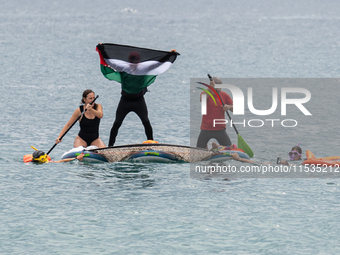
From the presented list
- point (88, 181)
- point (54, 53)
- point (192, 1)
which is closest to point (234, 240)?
point (88, 181)

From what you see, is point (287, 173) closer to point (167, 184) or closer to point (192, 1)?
point (167, 184)

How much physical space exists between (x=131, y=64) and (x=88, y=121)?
194 centimetres

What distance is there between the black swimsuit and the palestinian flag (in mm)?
1205

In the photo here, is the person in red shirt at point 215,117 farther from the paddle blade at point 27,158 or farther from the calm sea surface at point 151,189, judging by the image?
the paddle blade at point 27,158

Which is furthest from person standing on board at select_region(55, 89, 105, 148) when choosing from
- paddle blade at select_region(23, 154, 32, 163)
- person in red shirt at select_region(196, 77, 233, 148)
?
person in red shirt at select_region(196, 77, 233, 148)

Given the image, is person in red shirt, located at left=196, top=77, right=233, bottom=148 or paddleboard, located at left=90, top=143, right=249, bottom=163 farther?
paddleboard, located at left=90, top=143, right=249, bottom=163

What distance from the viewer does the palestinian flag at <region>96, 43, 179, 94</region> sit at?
53.5ft

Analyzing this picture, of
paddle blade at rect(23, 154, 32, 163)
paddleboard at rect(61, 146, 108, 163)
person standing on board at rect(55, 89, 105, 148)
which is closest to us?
person standing on board at rect(55, 89, 105, 148)

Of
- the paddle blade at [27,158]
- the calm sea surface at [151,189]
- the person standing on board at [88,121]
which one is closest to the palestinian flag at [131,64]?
the person standing on board at [88,121]

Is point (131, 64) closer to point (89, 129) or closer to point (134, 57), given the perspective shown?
point (134, 57)

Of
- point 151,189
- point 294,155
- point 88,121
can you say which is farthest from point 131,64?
point 294,155

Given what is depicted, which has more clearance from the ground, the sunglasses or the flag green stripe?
the flag green stripe

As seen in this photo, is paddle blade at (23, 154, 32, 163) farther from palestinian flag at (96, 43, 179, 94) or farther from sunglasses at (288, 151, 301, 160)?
sunglasses at (288, 151, 301, 160)

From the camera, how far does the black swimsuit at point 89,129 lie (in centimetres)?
1630
